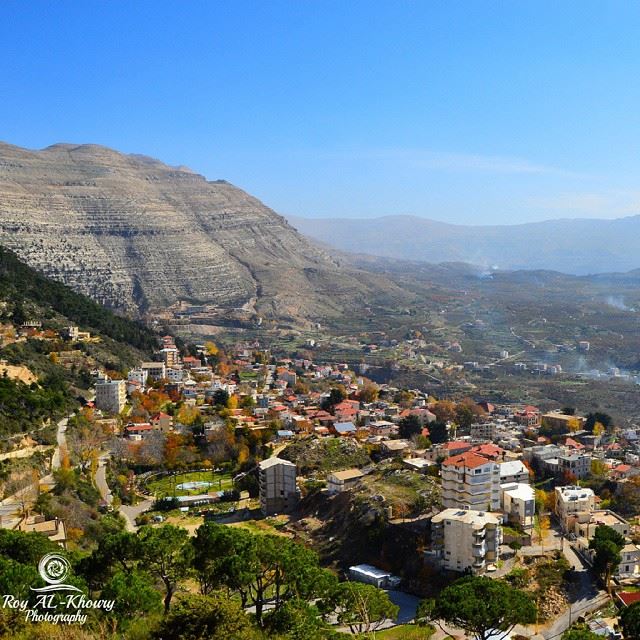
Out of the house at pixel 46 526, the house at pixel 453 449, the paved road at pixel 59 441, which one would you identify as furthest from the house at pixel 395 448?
the house at pixel 46 526

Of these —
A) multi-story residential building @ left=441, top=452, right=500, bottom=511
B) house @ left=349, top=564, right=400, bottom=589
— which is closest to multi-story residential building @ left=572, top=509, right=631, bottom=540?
multi-story residential building @ left=441, top=452, right=500, bottom=511

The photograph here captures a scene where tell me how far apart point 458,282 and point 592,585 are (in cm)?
11867

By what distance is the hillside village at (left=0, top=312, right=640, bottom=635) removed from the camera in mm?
19656

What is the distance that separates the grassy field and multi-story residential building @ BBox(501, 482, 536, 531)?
32.8 ft

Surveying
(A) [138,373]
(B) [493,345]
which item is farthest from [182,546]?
(B) [493,345]

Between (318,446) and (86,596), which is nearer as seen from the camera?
(86,596)

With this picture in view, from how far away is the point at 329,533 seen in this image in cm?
2297

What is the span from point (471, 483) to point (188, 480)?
11.0 m

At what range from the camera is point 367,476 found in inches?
1019

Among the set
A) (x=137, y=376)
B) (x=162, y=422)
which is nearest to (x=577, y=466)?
(x=162, y=422)

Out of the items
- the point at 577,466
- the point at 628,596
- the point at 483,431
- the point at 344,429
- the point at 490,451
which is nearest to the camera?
the point at 628,596

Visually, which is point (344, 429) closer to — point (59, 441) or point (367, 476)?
point (367, 476)

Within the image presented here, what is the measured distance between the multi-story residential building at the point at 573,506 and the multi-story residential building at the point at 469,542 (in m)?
3.13

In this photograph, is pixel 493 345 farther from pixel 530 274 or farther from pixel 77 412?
pixel 530 274
